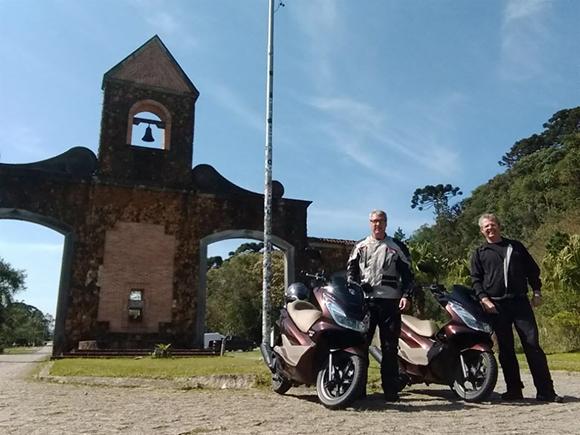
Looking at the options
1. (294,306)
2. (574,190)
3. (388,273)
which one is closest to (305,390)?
(294,306)

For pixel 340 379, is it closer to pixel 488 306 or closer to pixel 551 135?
pixel 488 306

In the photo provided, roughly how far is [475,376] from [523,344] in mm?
554

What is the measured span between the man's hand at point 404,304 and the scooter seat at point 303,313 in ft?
2.31

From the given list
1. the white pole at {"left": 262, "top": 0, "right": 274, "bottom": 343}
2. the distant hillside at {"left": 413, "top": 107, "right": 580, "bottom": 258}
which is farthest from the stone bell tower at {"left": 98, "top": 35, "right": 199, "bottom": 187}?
the distant hillside at {"left": 413, "top": 107, "right": 580, "bottom": 258}

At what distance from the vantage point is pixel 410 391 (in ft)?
18.0

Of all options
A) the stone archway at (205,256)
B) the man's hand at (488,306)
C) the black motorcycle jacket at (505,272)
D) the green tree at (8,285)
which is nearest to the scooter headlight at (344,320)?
the man's hand at (488,306)

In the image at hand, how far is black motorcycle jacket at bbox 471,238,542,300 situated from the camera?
4.86 metres

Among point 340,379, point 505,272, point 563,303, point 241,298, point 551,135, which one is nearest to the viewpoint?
point 340,379

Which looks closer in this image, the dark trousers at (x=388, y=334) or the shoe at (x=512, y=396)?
the dark trousers at (x=388, y=334)

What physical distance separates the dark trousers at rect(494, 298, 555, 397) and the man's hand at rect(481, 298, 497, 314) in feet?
0.36

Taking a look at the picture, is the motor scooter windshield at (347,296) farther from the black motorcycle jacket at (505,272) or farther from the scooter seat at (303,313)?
the black motorcycle jacket at (505,272)

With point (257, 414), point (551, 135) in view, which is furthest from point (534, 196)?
point (257, 414)

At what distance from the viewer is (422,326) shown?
17.3 ft

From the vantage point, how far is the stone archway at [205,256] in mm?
17141
